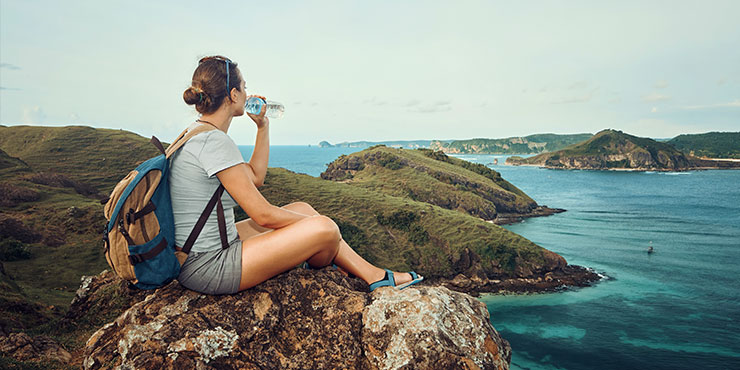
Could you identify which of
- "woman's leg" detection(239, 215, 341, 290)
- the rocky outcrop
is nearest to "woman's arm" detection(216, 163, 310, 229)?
"woman's leg" detection(239, 215, 341, 290)

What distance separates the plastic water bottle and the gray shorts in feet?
5.76

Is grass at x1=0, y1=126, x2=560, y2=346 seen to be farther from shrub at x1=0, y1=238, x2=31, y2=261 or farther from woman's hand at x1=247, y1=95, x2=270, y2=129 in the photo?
woman's hand at x1=247, y1=95, x2=270, y2=129

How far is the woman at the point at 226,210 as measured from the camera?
365cm

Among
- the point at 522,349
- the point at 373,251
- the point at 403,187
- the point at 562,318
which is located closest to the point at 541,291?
the point at 562,318

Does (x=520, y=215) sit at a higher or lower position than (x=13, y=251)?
lower

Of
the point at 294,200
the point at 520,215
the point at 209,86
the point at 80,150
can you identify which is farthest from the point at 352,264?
the point at 520,215

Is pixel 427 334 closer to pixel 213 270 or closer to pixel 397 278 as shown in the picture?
pixel 397 278

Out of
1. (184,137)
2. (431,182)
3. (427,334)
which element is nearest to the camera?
(184,137)

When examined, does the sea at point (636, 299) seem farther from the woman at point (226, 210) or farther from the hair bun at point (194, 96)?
the hair bun at point (194, 96)

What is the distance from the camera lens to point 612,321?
131ft

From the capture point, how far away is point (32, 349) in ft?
21.8

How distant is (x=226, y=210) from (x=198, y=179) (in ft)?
1.56

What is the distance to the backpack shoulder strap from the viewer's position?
365cm

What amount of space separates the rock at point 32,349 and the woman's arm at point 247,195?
5.76m
